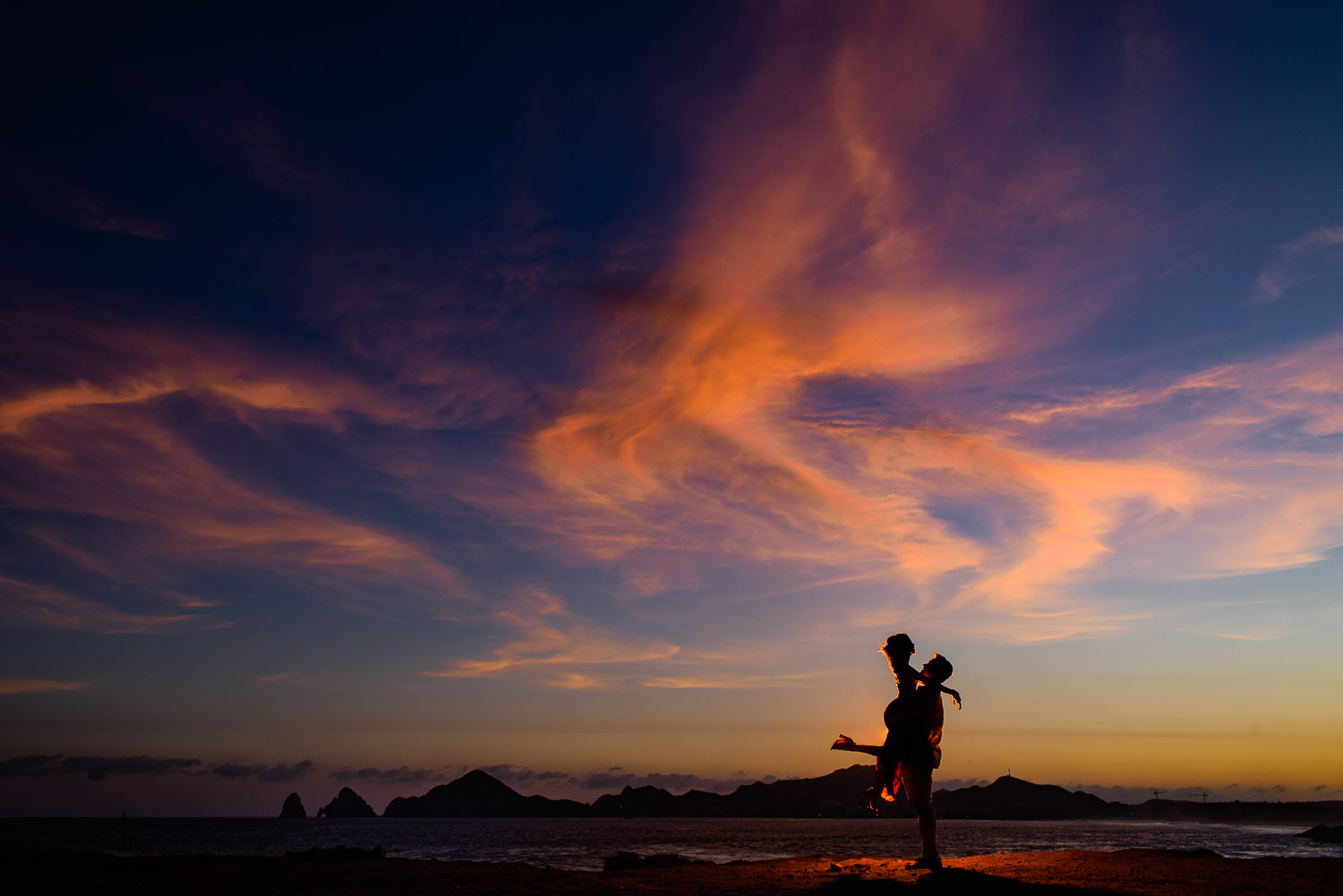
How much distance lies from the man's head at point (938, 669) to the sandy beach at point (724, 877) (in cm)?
239

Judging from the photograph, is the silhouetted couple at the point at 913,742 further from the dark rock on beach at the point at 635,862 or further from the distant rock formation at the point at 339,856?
the distant rock formation at the point at 339,856

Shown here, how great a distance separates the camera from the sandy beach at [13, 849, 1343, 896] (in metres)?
8.88

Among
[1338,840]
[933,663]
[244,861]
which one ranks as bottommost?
[1338,840]

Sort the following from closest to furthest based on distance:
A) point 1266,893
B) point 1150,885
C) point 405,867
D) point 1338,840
Answer: point 1266,893 < point 1150,885 < point 405,867 < point 1338,840

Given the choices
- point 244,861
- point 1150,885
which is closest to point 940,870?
point 1150,885

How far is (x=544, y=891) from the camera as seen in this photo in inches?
384

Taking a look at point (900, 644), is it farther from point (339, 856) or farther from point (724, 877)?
point (339, 856)

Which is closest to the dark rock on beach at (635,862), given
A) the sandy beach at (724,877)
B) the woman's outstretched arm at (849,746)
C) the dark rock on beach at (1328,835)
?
the sandy beach at (724,877)

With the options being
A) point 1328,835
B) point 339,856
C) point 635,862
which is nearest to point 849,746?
point 635,862

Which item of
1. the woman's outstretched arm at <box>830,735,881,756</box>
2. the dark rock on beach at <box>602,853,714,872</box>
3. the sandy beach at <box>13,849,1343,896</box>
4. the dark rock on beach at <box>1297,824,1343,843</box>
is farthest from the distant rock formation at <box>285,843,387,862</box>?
the dark rock on beach at <box>1297,824,1343,843</box>

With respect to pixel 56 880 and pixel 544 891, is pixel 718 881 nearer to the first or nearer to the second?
pixel 544 891

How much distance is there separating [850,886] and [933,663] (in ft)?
10.8

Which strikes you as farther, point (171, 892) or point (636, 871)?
point (636, 871)

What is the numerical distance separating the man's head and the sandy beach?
2.39 meters
